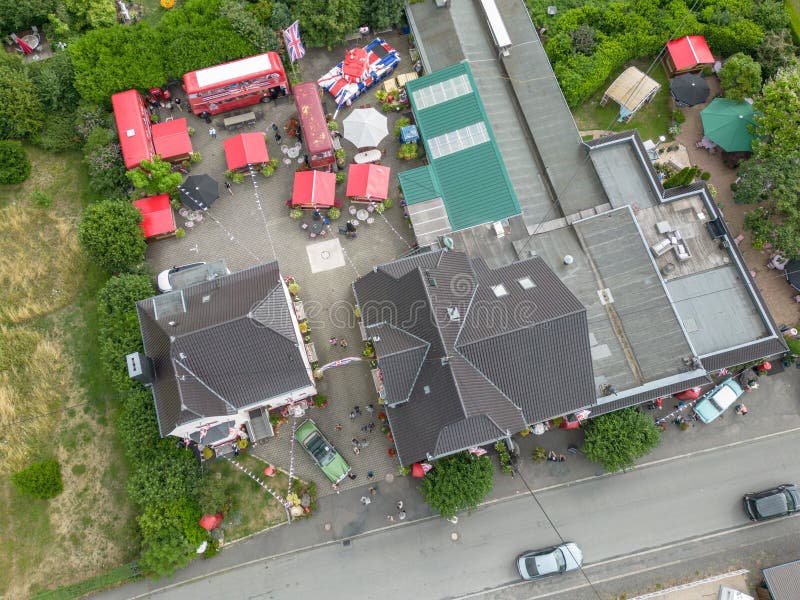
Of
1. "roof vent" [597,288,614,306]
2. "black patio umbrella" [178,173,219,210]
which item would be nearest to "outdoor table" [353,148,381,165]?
"black patio umbrella" [178,173,219,210]

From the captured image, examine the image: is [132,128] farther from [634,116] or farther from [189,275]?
[634,116]

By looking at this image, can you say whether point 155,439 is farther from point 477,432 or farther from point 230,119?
point 230,119

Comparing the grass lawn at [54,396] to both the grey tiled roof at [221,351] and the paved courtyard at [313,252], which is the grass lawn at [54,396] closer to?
the paved courtyard at [313,252]

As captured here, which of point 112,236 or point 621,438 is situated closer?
point 621,438

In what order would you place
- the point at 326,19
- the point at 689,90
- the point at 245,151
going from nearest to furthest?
1. the point at 245,151
2. the point at 326,19
3. the point at 689,90

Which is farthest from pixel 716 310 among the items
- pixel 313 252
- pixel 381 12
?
pixel 381 12

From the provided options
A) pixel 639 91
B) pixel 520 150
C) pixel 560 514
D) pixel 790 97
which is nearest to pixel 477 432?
pixel 560 514
